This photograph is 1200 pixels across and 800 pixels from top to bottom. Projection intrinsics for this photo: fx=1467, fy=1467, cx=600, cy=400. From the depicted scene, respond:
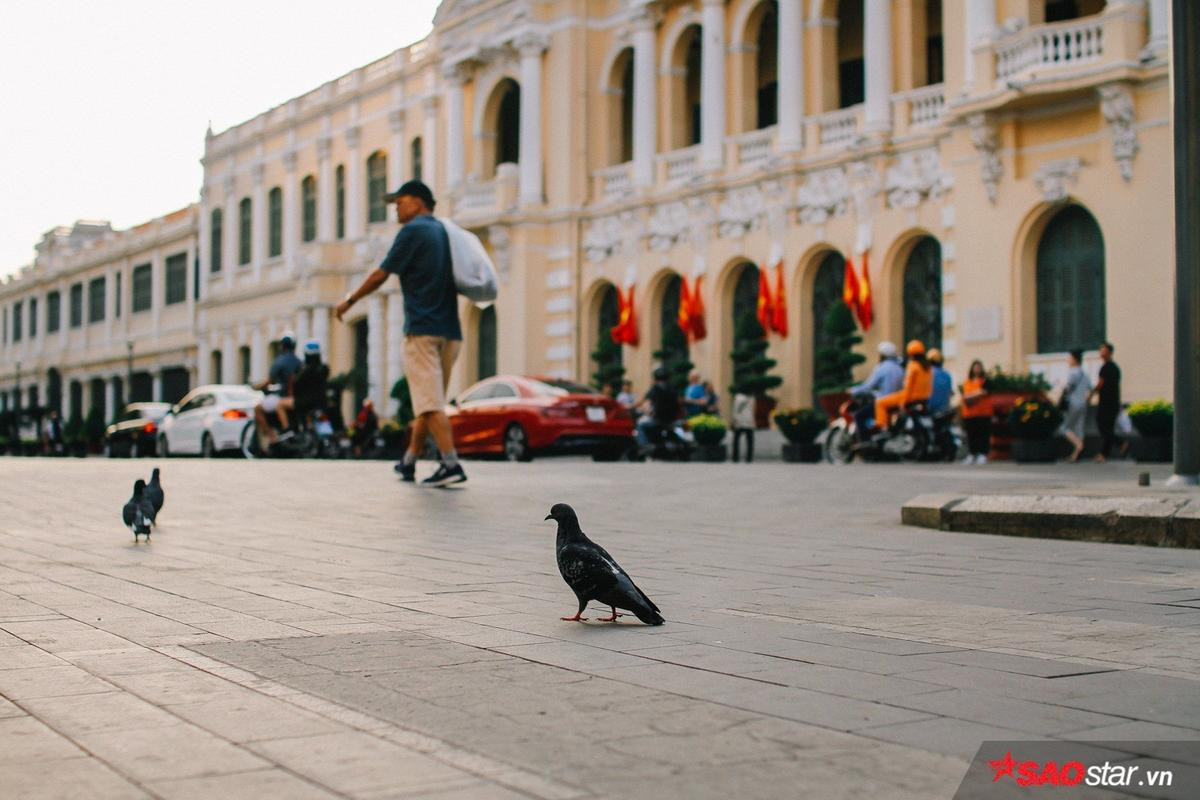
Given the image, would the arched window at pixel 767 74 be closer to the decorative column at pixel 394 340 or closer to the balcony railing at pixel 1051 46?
the balcony railing at pixel 1051 46

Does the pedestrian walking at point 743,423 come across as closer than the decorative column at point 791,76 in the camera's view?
Yes

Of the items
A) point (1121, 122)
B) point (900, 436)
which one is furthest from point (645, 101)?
point (900, 436)

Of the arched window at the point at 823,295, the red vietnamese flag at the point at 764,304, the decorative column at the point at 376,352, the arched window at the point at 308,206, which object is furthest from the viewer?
the arched window at the point at 308,206

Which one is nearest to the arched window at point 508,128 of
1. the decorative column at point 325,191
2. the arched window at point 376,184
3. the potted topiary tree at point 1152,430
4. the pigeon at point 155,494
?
the arched window at point 376,184

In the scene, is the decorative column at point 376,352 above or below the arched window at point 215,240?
below

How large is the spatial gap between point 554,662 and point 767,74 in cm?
3048

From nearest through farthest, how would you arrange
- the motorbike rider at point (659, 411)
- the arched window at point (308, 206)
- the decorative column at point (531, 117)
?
the motorbike rider at point (659, 411), the decorative column at point (531, 117), the arched window at point (308, 206)

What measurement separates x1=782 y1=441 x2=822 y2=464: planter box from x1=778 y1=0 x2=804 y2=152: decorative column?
8.10 m

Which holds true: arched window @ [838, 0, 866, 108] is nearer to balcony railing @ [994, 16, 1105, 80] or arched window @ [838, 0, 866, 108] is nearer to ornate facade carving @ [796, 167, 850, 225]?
ornate facade carving @ [796, 167, 850, 225]

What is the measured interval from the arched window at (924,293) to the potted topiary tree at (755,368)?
2860 mm

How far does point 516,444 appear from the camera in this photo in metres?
22.9

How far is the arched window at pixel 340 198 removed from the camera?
156 feet

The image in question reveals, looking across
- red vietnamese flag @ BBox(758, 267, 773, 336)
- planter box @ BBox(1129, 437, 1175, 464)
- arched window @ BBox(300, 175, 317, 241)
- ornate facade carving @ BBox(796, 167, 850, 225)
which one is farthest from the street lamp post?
arched window @ BBox(300, 175, 317, 241)

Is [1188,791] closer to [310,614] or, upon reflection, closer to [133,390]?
[310,614]
